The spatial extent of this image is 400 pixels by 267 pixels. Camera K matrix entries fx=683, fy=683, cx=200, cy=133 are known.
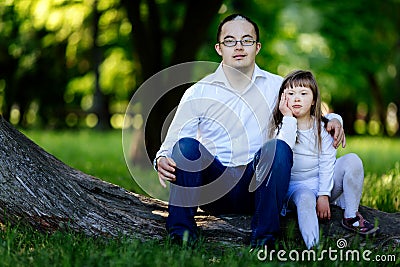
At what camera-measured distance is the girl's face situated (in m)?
4.02

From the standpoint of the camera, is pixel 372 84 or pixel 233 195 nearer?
pixel 233 195

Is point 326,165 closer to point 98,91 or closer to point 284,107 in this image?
point 284,107

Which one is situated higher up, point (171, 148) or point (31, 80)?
point (31, 80)

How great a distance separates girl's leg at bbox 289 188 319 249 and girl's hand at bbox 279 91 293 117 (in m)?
0.46

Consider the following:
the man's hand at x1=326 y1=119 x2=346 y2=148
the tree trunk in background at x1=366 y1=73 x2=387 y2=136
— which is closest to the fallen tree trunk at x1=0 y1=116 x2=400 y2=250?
the man's hand at x1=326 y1=119 x2=346 y2=148

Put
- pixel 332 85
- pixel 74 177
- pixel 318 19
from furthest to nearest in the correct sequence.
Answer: pixel 332 85, pixel 318 19, pixel 74 177

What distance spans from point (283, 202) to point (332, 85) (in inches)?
830

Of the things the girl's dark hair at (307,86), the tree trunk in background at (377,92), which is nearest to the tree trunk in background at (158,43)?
the girl's dark hair at (307,86)

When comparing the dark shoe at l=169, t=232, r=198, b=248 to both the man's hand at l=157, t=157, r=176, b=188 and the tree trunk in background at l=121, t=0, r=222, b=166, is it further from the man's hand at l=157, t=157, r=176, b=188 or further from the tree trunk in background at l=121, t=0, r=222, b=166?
the tree trunk in background at l=121, t=0, r=222, b=166

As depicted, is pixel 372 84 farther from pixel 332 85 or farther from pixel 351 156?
pixel 351 156

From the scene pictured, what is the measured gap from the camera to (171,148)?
4012 millimetres

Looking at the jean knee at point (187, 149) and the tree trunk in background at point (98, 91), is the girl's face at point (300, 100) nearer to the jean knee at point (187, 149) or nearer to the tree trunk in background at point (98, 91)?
the jean knee at point (187, 149)

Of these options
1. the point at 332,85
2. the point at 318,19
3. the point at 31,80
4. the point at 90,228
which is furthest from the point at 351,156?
the point at 31,80

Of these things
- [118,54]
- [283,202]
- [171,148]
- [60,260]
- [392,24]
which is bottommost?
[60,260]
